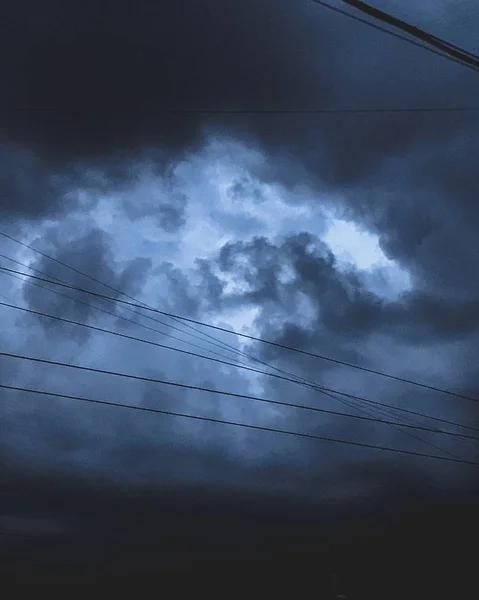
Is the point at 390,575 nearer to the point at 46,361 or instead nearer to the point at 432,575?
the point at 432,575

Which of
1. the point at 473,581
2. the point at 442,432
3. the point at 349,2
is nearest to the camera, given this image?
the point at 349,2

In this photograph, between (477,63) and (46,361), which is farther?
(46,361)

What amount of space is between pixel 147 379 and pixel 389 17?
1090 cm

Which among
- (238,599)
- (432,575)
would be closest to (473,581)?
(432,575)

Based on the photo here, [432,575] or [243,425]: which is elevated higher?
[432,575]

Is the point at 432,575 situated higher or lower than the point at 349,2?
higher

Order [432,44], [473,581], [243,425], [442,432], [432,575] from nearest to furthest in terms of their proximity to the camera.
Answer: [432,44], [243,425], [442,432], [473,581], [432,575]

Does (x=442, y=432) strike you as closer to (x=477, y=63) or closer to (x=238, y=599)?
(x=477, y=63)

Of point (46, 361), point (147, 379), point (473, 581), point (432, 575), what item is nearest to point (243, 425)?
point (147, 379)

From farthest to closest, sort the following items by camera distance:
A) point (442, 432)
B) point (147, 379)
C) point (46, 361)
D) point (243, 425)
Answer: point (442, 432) → point (243, 425) → point (147, 379) → point (46, 361)

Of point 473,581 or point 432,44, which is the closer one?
point 432,44

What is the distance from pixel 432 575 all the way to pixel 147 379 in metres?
182

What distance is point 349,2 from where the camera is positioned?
5.81 meters

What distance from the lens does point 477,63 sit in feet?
21.9
